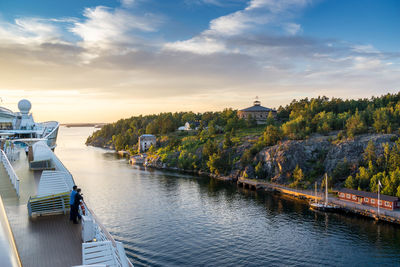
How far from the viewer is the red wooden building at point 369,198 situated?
3625 cm

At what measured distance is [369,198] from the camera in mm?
38344

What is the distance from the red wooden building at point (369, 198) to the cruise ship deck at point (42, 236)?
1481 inches

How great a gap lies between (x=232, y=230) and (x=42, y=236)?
75.6 feet

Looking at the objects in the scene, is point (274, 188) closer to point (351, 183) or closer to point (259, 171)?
point (259, 171)

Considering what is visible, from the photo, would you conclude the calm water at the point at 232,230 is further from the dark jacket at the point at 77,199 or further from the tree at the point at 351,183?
the dark jacket at the point at 77,199

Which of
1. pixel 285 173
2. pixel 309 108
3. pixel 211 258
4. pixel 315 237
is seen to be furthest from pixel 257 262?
pixel 309 108

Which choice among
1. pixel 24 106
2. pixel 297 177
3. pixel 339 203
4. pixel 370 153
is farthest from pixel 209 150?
pixel 24 106

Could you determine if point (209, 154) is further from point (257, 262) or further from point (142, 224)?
point (257, 262)

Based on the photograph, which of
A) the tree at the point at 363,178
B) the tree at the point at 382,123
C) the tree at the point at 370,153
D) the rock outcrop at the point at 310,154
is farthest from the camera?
the tree at the point at 382,123

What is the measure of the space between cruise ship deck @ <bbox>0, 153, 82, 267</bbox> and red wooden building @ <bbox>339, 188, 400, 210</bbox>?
37.6 m

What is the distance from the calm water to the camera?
2494cm

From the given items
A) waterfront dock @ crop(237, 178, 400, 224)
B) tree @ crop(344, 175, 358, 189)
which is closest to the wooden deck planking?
waterfront dock @ crop(237, 178, 400, 224)

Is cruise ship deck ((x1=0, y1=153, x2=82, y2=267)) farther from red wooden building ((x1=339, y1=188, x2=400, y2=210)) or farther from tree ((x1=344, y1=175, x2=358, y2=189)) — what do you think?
tree ((x1=344, y1=175, x2=358, y2=189))

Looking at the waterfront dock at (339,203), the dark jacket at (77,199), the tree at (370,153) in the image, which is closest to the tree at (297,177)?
the waterfront dock at (339,203)
